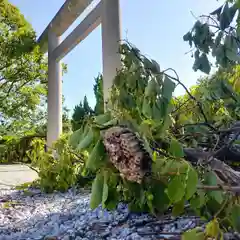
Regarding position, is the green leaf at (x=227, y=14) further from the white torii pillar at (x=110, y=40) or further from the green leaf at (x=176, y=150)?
the white torii pillar at (x=110, y=40)

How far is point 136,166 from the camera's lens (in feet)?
2.55

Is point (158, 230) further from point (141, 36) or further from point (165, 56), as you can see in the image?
point (141, 36)

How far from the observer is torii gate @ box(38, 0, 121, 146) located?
3.69 metres

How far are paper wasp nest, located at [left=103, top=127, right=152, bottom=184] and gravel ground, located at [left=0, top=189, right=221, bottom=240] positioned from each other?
0.97 meters

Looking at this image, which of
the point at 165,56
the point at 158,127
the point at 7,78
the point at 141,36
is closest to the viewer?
the point at 158,127

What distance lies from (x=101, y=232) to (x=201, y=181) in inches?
49.6

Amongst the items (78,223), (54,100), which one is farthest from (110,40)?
(54,100)

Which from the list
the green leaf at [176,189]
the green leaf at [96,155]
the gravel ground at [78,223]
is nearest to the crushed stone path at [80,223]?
the gravel ground at [78,223]

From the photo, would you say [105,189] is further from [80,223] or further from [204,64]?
[80,223]

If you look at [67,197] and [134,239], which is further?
[67,197]

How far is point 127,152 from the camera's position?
769 millimetres

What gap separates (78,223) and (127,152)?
168 cm

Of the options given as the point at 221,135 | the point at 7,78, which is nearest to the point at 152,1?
the point at 221,135

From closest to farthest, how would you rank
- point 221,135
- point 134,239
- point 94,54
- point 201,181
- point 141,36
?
point 201,181
point 221,135
point 134,239
point 141,36
point 94,54
